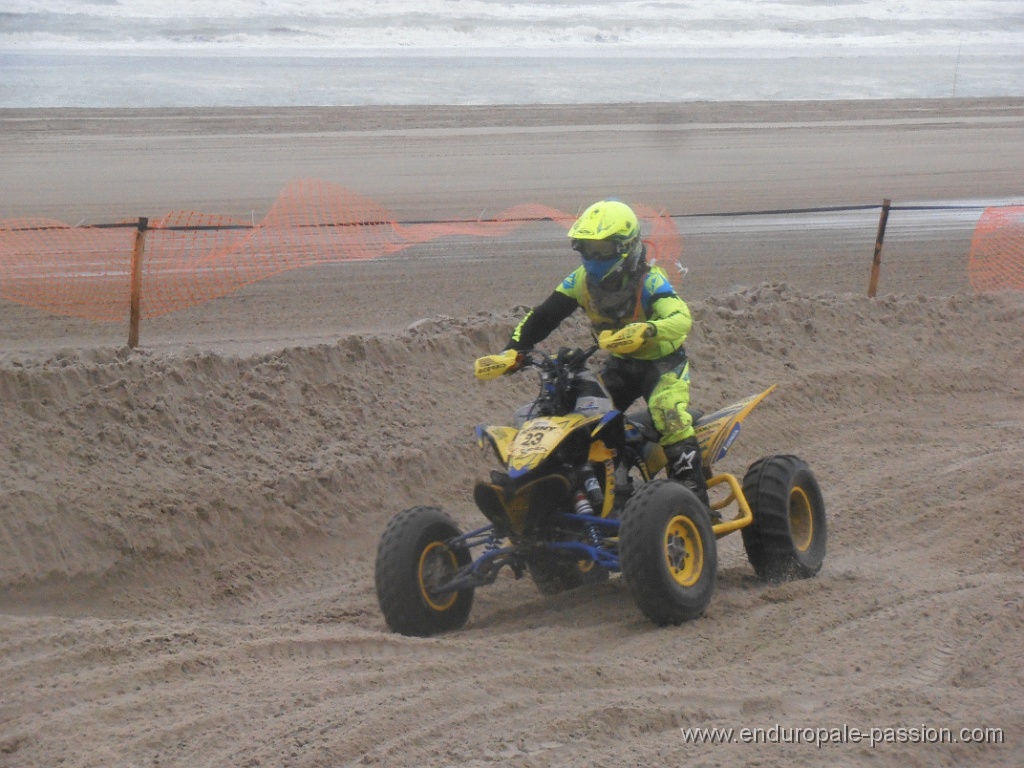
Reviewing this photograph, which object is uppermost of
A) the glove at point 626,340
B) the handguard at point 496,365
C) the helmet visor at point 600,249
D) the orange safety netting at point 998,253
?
the orange safety netting at point 998,253

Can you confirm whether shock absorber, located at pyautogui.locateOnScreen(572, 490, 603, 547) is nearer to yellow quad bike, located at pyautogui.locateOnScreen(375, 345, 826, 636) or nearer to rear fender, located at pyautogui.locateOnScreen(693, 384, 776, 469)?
yellow quad bike, located at pyautogui.locateOnScreen(375, 345, 826, 636)

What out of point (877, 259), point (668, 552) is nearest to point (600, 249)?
point (668, 552)

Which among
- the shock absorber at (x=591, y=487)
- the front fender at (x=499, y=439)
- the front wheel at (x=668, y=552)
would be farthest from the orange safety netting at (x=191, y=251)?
the front wheel at (x=668, y=552)

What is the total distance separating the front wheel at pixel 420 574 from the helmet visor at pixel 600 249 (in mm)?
1519

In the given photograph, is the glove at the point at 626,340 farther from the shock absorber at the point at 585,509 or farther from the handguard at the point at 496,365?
the shock absorber at the point at 585,509

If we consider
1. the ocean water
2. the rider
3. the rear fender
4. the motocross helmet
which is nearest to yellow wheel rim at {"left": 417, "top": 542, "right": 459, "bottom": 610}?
the rider

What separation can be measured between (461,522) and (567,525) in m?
2.14

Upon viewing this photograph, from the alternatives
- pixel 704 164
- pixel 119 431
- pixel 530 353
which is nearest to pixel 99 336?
pixel 119 431

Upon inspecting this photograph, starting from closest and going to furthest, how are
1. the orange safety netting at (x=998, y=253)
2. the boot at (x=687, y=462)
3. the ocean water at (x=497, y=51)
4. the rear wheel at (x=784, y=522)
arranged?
the boot at (x=687, y=462) < the rear wheel at (x=784, y=522) < the orange safety netting at (x=998, y=253) < the ocean water at (x=497, y=51)

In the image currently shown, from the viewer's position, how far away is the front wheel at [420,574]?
18.0ft

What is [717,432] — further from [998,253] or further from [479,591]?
[998,253]

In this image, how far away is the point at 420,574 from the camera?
558 cm

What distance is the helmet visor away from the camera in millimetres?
5805

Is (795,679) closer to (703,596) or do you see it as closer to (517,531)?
(703,596)
